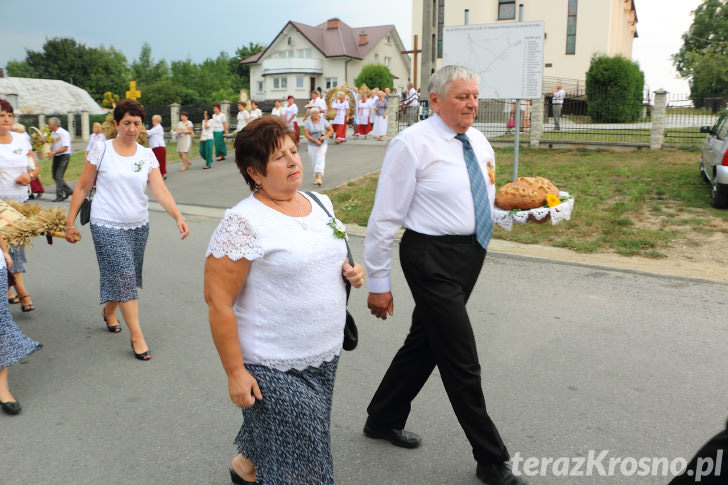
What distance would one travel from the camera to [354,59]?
64000 millimetres

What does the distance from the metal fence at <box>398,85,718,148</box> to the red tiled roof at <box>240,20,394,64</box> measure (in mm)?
45400

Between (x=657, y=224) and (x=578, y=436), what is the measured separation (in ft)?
22.0

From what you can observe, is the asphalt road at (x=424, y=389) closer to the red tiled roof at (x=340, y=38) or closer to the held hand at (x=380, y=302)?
the held hand at (x=380, y=302)

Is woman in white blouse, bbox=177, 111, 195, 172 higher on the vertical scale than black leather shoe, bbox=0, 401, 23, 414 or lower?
higher

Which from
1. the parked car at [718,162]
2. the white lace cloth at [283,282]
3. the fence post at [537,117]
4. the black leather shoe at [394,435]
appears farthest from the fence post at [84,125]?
the white lace cloth at [283,282]

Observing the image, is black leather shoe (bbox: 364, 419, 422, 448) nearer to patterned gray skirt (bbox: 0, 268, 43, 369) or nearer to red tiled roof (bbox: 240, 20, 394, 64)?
patterned gray skirt (bbox: 0, 268, 43, 369)

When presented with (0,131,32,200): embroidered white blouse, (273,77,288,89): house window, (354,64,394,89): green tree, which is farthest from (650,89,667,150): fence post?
(273,77,288,89): house window

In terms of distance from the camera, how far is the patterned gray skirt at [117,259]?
4.85 meters

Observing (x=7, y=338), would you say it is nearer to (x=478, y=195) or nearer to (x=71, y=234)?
(x=71, y=234)

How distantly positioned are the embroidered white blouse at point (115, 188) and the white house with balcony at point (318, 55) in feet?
193

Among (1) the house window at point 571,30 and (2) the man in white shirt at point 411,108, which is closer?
(2) the man in white shirt at point 411,108

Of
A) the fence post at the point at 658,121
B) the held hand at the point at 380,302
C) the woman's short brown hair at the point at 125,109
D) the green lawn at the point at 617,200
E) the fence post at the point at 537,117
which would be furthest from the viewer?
the fence post at the point at 537,117

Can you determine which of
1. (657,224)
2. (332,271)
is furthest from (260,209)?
(657,224)

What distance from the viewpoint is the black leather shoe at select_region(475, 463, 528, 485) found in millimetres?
3100
